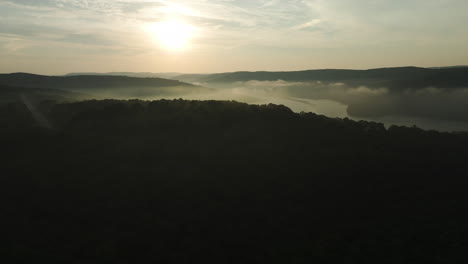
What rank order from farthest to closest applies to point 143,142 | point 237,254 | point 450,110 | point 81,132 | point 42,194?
point 450,110, point 81,132, point 143,142, point 42,194, point 237,254

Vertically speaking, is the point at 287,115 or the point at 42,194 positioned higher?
the point at 287,115

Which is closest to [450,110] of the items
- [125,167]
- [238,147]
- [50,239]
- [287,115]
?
[287,115]

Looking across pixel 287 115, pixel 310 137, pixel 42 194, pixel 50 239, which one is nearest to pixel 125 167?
pixel 42 194

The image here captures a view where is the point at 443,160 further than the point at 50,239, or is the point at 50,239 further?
the point at 443,160

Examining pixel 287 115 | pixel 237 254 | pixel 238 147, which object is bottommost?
pixel 237 254

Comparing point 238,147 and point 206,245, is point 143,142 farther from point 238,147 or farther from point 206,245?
point 206,245

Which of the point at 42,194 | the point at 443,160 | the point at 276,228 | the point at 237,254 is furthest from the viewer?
the point at 443,160
